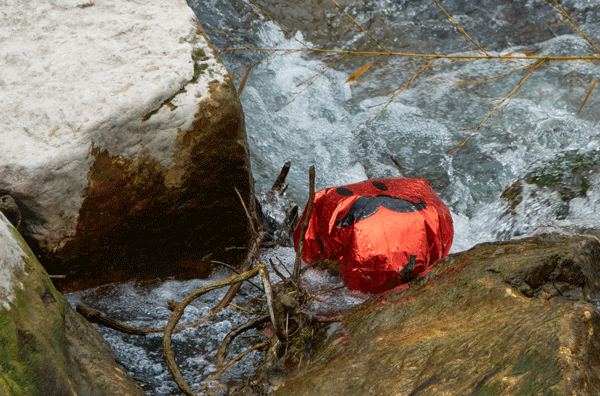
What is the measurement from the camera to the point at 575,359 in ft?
4.07

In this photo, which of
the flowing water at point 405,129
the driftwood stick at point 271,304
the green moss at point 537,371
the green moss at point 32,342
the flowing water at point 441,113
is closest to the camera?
the green moss at point 537,371

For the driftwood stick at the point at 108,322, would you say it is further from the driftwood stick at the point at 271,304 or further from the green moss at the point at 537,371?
the green moss at the point at 537,371

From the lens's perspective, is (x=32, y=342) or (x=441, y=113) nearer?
(x=32, y=342)

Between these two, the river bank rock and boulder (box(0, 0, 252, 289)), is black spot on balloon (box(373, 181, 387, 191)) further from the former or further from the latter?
boulder (box(0, 0, 252, 289))

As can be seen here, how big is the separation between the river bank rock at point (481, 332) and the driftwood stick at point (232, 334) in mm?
283

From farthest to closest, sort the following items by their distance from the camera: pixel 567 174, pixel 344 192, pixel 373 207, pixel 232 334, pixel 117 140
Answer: pixel 567 174
pixel 344 192
pixel 373 207
pixel 117 140
pixel 232 334

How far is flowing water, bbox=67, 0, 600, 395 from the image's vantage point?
2.31 meters

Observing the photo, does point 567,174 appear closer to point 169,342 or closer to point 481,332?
point 481,332

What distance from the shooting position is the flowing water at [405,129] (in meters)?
2.31

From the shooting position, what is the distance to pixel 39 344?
4.66ft

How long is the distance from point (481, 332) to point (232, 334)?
948 millimetres

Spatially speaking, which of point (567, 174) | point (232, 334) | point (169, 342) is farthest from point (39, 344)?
point (567, 174)

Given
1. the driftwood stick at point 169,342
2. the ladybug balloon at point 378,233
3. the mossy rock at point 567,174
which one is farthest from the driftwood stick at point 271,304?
the mossy rock at point 567,174

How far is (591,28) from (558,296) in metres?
4.76
